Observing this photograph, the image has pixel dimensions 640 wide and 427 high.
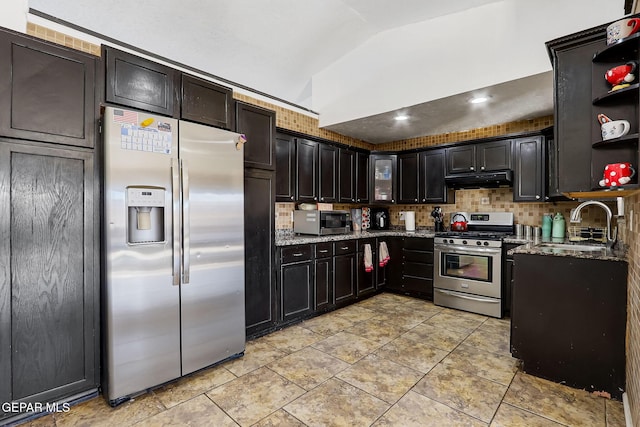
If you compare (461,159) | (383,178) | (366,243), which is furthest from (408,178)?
(366,243)

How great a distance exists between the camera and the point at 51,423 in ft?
5.95

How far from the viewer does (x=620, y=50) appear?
70.6 inches

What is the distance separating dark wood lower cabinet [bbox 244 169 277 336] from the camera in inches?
115

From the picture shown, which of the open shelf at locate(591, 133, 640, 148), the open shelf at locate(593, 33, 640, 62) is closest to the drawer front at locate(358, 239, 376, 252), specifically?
the open shelf at locate(591, 133, 640, 148)

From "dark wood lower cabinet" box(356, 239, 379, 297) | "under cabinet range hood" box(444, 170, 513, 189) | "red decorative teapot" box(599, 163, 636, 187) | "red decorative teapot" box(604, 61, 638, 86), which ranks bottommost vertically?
"dark wood lower cabinet" box(356, 239, 379, 297)

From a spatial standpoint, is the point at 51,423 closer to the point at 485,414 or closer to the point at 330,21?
the point at 485,414

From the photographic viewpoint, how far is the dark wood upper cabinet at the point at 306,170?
3.96 m

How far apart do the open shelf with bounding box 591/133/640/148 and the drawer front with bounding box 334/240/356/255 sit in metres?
2.66

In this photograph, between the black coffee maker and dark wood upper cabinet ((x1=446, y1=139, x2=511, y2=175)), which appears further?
the black coffee maker

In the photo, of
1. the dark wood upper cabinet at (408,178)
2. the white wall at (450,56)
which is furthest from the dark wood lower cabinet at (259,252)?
the dark wood upper cabinet at (408,178)

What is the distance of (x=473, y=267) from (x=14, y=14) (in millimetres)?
4938

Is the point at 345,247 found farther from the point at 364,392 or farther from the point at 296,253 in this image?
the point at 364,392

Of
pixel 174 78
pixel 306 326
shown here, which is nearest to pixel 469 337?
pixel 306 326

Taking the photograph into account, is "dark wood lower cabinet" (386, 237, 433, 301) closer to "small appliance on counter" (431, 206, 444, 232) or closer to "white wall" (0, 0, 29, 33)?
"small appliance on counter" (431, 206, 444, 232)
